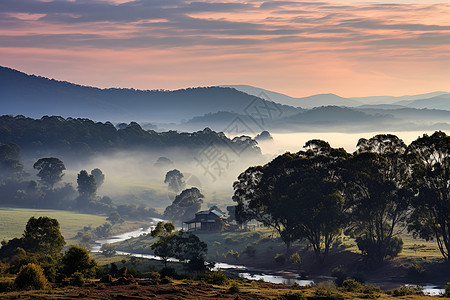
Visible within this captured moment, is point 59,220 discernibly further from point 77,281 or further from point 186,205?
point 77,281

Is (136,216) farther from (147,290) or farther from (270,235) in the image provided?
(147,290)

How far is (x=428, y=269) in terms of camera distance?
7250 centimetres

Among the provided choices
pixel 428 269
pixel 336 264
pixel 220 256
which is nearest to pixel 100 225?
pixel 220 256

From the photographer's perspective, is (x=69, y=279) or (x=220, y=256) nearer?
(x=69, y=279)

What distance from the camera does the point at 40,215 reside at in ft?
525

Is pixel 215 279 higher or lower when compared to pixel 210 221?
lower

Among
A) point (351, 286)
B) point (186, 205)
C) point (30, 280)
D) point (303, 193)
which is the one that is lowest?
point (351, 286)

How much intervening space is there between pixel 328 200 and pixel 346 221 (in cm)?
454

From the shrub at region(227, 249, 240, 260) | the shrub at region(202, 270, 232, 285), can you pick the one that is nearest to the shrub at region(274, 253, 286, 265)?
the shrub at region(227, 249, 240, 260)

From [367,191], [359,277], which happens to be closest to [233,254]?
[367,191]

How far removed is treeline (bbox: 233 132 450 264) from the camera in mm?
74062

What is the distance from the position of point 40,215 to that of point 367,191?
356ft

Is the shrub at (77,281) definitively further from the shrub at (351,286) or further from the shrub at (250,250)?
the shrub at (250,250)

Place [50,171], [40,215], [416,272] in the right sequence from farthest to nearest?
1. [50,171]
2. [40,215]
3. [416,272]
